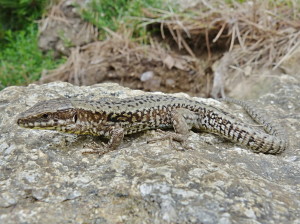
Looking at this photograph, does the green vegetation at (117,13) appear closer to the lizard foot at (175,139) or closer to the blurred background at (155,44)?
the blurred background at (155,44)

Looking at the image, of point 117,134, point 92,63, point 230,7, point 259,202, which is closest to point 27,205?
point 117,134

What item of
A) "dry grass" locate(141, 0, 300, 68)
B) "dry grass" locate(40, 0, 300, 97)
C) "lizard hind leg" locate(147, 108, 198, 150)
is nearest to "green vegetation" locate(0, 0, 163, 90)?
"dry grass" locate(40, 0, 300, 97)

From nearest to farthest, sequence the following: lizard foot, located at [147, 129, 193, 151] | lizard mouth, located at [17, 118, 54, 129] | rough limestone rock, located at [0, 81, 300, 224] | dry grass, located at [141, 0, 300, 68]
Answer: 1. rough limestone rock, located at [0, 81, 300, 224]
2. lizard mouth, located at [17, 118, 54, 129]
3. lizard foot, located at [147, 129, 193, 151]
4. dry grass, located at [141, 0, 300, 68]

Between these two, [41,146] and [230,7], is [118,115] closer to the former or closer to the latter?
[41,146]

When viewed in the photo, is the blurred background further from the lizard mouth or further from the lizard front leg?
the lizard mouth

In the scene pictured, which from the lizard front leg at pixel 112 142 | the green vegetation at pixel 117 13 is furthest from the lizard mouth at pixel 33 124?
the green vegetation at pixel 117 13

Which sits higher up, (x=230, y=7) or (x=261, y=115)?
(x=230, y=7)

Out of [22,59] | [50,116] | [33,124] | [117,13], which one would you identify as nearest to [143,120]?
[50,116]
